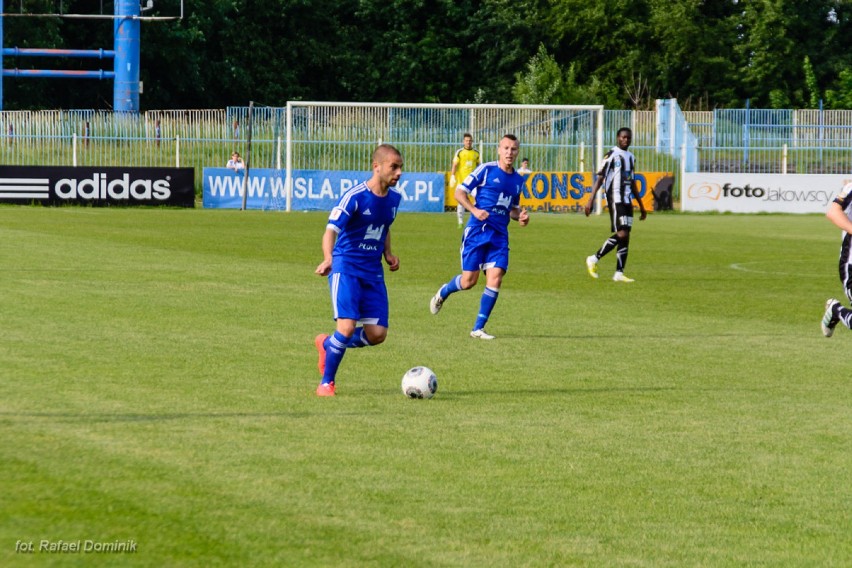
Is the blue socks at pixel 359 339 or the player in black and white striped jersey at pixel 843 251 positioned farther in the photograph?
the player in black and white striped jersey at pixel 843 251

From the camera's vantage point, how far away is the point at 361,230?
9.76 m

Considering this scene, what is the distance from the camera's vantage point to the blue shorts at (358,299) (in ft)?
31.7

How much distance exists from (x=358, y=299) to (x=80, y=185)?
97.2ft

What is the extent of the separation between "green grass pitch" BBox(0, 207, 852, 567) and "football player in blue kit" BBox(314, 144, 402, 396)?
367 mm

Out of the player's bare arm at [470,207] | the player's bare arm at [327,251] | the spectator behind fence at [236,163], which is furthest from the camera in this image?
the spectator behind fence at [236,163]

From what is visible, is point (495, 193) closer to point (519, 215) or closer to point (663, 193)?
point (519, 215)

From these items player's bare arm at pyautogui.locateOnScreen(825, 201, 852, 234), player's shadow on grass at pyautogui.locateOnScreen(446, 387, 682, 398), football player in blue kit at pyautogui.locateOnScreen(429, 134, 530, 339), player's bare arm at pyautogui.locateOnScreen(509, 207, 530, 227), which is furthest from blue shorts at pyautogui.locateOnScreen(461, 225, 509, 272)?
player's shadow on grass at pyautogui.locateOnScreen(446, 387, 682, 398)

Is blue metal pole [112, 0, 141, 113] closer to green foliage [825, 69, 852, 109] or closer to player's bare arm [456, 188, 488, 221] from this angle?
green foliage [825, 69, 852, 109]

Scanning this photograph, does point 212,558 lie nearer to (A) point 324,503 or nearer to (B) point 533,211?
(A) point 324,503

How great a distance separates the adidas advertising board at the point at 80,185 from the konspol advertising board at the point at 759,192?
562 inches

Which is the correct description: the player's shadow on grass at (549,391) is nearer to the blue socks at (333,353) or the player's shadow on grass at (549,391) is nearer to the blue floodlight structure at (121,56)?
the blue socks at (333,353)

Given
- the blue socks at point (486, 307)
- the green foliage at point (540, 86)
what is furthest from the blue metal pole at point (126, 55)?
the blue socks at point (486, 307)

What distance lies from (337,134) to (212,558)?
35972 millimetres

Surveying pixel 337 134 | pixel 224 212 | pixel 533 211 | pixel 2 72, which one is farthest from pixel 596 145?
pixel 2 72
